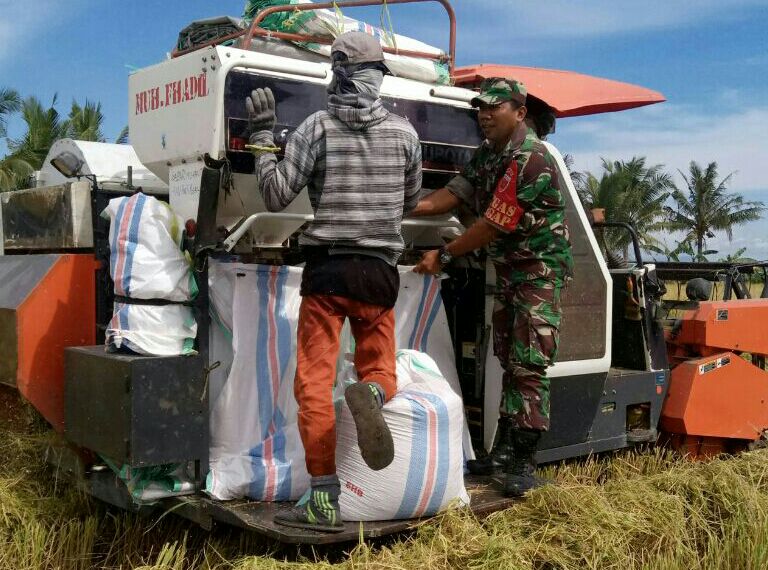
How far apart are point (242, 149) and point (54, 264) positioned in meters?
1.00

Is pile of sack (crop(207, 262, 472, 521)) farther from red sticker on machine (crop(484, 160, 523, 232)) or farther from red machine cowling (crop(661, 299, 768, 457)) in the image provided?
red machine cowling (crop(661, 299, 768, 457))

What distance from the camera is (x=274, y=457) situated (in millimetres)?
3596

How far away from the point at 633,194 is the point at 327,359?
25542 mm

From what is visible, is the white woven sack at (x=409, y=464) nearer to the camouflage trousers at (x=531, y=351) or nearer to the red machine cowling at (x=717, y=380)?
the camouflage trousers at (x=531, y=351)

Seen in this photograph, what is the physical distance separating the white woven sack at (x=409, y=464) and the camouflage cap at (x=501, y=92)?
1.41 metres

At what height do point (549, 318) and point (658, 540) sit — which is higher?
point (549, 318)

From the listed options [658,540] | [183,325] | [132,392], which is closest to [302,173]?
[183,325]

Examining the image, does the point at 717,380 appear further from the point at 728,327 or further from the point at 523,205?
the point at 523,205

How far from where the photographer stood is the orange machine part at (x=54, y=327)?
369 centimetres

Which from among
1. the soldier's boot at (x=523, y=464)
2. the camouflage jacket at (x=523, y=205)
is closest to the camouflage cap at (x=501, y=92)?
the camouflage jacket at (x=523, y=205)

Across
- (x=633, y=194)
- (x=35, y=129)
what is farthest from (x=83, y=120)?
(x=633, y=194)

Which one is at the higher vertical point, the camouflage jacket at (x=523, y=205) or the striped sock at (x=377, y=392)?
the camouflage jacket at (x=523, y=205)

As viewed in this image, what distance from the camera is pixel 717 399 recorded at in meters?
5.18

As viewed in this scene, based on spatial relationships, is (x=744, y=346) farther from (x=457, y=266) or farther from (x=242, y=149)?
(x=242, y=149)
